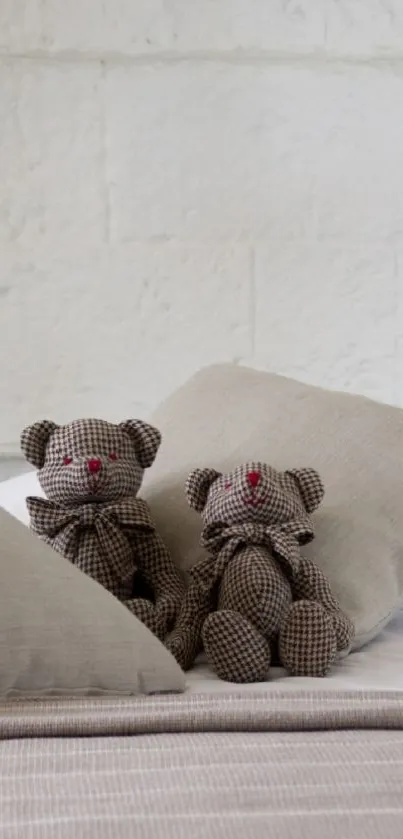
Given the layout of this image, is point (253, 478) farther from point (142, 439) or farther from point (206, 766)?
point (206, 766)

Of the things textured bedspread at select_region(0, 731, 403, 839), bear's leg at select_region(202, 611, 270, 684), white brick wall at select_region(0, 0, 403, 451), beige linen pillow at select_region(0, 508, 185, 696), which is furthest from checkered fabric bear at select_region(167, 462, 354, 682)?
white brick wall at select_region(0, 0, 403, 451)

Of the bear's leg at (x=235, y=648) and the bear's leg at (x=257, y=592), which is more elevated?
the bear's leg at (x=257, y=592)

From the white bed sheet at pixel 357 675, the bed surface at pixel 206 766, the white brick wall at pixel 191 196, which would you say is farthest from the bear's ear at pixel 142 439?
the white brick wall at pixel 191 196

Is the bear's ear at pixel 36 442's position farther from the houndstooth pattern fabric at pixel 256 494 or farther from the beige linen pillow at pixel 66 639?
the beige linen pillow at pixel 66 639

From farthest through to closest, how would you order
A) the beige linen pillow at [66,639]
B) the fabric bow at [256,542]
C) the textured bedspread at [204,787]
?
the fabric bow at [256,542] → the beige linen pillow at [66,639] → the textured bedspread at [204,787]

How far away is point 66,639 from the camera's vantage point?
979 millimetres

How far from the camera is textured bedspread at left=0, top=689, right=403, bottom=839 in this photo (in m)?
0.68

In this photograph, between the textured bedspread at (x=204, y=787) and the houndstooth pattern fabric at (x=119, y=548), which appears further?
the houndstooth pattern fabric at (x=119, y=548)

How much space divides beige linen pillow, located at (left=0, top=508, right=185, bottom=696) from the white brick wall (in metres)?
1.29

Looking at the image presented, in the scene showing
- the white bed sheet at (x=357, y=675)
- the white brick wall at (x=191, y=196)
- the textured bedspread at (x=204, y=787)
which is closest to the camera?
the textured bedspread at (x=204, y=787)

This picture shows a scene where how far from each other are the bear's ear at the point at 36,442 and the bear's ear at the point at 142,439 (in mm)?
94

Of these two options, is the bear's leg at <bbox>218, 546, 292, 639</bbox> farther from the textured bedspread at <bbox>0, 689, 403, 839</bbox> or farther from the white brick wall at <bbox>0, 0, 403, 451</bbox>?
the white brick wall at <bbox>0, 0, 403, 451</bbox>

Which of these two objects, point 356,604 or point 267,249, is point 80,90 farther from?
point 356,604

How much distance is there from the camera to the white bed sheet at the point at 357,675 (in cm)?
110
